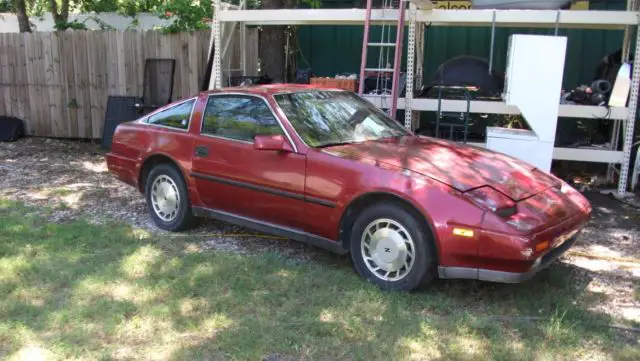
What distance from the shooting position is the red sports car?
12.8 feet

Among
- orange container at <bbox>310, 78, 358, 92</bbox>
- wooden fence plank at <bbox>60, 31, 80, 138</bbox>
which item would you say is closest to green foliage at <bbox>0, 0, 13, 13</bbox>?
wooden fence plank at <bbox>60, 31, 80, 138</bbox>

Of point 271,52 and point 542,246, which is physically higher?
point 271,52

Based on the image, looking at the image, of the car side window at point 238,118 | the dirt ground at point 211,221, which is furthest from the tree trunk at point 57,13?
the car side window at point 238,118

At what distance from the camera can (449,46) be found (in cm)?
1069

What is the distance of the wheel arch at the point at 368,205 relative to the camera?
402cm

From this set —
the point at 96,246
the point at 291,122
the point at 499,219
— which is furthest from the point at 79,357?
the point at 499,219

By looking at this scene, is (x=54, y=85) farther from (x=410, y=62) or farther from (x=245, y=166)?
(x=245, y=166)

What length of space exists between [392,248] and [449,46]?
290 inches

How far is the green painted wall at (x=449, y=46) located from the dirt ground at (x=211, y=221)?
358 centimetres

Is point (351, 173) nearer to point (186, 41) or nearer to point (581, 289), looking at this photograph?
point (581, 289)

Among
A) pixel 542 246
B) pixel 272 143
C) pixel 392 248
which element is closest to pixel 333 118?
pixel 272 143

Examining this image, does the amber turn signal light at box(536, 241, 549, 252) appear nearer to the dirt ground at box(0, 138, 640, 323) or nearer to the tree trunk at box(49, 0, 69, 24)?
the dirt ground at box(0, 138, 640, 323)

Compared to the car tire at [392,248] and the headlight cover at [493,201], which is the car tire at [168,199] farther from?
the headlight cover at [493,201]

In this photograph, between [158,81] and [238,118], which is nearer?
[238,118]
